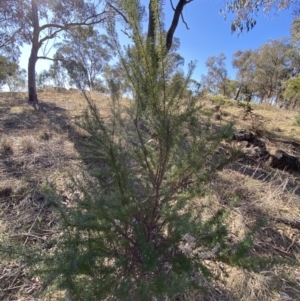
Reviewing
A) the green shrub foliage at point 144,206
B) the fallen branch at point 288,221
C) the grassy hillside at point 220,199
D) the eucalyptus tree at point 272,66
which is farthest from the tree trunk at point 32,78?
the eucalyptus tree at point 272,66

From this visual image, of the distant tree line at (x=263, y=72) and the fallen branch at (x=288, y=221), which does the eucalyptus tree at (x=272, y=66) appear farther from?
the fallen branch at (x=288, y=221)

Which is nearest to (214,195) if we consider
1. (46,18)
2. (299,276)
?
(299,276)

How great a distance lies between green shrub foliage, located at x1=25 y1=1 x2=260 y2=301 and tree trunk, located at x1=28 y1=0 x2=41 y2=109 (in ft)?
17.0

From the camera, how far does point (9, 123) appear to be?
12.5 ft

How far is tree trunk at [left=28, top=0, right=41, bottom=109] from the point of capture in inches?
217

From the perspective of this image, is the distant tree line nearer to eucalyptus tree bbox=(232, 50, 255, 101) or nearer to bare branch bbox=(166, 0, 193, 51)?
eucalyptus tree bbox=(232, 50, 255, 101)

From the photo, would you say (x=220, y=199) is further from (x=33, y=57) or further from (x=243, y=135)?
(x=33, y=57)

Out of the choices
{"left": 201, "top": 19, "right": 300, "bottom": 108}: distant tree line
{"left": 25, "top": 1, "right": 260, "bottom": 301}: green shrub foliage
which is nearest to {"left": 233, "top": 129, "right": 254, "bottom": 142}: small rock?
{"left": 25, "top": 1, "right": 260, "bottom": 301}: green shrub foliage

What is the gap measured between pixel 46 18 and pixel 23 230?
23.6ft

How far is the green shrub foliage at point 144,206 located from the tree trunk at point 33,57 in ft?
17.0

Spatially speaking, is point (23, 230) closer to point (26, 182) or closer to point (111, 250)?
point (26, 182)

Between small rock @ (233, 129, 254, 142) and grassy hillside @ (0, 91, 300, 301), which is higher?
small rock @ (233, 129, 254, 142)

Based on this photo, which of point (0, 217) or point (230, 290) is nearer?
point (230, 290)

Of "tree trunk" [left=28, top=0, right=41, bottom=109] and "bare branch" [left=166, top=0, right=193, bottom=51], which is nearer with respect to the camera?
"bare branch" [left=166, top=0, right=193, bottom=51]
